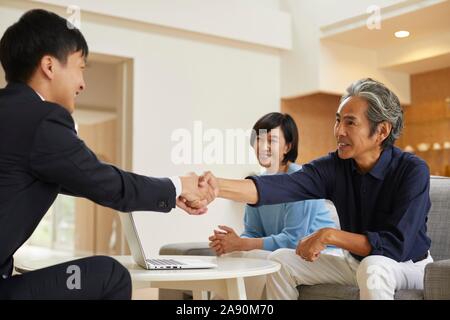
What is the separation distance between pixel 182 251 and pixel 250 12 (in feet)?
10.2

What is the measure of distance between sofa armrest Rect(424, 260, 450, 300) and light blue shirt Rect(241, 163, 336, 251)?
2.32 feet

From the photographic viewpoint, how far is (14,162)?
53.7 inches

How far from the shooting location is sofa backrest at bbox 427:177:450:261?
2.37 meters

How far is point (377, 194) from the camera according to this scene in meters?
2.11

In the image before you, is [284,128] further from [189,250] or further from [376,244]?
[376,244]

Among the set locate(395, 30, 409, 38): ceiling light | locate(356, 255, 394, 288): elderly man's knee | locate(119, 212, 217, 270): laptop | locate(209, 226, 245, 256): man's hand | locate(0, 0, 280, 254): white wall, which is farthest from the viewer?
locate(395, 30, 409, 38): ceiling light

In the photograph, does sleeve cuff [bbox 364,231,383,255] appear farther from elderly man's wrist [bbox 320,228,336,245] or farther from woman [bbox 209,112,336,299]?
woman [bbox 209,112,336,299]

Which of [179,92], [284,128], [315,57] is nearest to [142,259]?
[284,128]

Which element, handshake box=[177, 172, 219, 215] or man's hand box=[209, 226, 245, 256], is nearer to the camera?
handshake box=[177, 172, 219, 215]

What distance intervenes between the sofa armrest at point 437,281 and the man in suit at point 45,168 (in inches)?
34.7

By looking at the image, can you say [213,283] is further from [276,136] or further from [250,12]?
[250,12]

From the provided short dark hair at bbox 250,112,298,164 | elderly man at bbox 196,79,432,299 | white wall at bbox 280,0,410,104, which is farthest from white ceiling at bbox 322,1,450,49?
elderly man at bbox 196,79,432,299

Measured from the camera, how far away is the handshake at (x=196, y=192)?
6.28 feet
